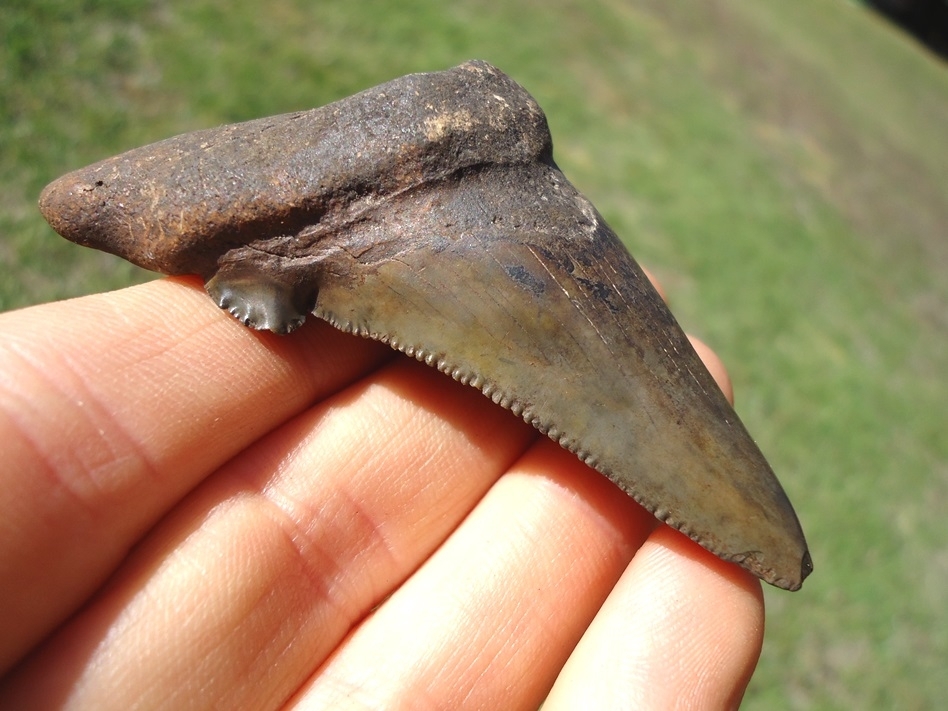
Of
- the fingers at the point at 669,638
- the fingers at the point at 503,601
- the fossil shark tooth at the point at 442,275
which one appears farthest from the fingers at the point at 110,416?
the fingers at the point at 669,638

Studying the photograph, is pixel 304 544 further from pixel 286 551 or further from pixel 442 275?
pixel 442 275

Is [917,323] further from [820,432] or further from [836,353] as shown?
[820,432]

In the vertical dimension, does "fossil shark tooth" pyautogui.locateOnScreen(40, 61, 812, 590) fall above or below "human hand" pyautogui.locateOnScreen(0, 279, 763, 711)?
above

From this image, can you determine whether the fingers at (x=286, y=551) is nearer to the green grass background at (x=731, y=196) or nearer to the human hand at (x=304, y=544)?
the human hand at (x=304, y=544)

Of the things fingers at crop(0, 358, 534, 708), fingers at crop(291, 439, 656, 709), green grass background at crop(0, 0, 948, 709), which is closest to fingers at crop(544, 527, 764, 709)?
fingers at crop(291, 439, 656, 709)

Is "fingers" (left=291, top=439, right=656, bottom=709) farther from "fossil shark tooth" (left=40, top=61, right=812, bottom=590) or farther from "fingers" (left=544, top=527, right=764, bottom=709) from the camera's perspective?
"fossil shark tooth" (left=40, top=61, right=812, bottom=590)

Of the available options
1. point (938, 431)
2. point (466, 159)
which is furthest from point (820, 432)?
point (466, 159)

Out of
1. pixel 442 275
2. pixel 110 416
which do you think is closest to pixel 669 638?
pixel 442 275
